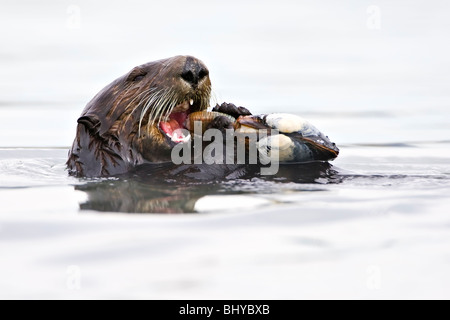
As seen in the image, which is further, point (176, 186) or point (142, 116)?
point (142, 116)

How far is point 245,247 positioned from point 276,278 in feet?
1.30

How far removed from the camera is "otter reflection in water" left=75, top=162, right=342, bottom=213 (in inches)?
169

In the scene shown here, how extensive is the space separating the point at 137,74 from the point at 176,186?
3.66ft

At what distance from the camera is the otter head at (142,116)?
17.2ft

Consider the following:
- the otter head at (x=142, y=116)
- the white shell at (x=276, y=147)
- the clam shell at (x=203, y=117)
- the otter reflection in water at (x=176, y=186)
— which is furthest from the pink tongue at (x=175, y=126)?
the white shell at (x=276, y=147)

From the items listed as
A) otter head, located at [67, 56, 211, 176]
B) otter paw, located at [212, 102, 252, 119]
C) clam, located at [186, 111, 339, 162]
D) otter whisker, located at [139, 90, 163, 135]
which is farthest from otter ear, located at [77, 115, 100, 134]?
otter paw, located at [212, 102, 252, 119]

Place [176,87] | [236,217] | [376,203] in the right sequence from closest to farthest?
[236,217] → [376,203] → [176,87]

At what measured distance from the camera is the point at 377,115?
12.1m

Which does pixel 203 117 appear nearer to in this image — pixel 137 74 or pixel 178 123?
pixel 178 123

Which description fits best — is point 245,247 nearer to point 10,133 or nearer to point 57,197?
point 57,197

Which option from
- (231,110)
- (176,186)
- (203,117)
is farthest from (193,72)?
(176,186)

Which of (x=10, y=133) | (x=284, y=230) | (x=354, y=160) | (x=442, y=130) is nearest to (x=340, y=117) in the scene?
(x=442, y=130)

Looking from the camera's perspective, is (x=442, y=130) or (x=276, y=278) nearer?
(x=276, y=278)

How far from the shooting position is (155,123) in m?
5.40
